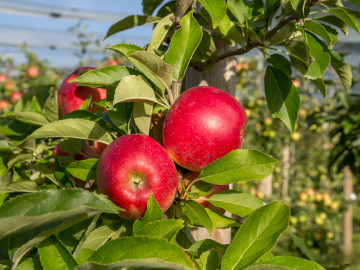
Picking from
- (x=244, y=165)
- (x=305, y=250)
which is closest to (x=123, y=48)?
(x=244, y=165)

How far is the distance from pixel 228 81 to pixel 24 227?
2.08 feet

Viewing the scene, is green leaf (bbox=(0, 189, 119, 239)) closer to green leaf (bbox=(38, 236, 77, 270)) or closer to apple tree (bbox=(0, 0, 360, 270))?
apple tree (bbox=(0, 0, 360, 270))

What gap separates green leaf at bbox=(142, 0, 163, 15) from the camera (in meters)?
0.91

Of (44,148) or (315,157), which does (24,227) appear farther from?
(315,157)

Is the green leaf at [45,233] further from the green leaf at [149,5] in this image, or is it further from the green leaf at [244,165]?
the green leaf at [149,5]

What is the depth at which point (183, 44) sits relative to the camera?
630mm

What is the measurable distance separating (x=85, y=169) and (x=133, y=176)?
0.12 meters

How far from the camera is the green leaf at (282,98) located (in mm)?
719

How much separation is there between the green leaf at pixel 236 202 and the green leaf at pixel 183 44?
20 cm

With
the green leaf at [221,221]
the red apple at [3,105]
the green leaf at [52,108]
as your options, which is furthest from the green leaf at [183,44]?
the red apple at [3,105]

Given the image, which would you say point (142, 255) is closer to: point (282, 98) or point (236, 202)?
point (236, 202)

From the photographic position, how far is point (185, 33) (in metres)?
0.62

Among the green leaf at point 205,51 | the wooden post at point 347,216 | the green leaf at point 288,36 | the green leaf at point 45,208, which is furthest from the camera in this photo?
the wooden post at point 347,216

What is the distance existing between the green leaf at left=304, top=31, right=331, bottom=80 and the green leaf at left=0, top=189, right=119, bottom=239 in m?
0.39
